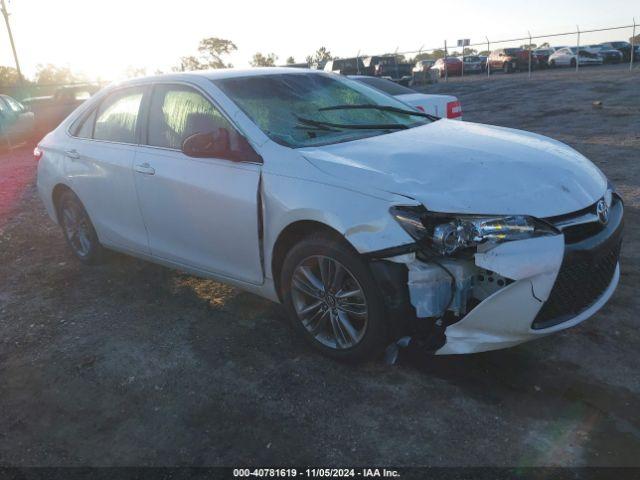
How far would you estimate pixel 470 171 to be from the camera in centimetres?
310

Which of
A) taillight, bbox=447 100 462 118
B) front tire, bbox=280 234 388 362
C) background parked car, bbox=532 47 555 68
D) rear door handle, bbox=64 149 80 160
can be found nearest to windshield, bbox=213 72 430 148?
front tire, bbox=280 234 388 362

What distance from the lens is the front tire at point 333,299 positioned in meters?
3.09

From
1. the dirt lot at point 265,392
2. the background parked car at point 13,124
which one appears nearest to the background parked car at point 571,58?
the background parked car at point 13,124

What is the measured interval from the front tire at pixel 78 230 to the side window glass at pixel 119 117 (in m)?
0.79

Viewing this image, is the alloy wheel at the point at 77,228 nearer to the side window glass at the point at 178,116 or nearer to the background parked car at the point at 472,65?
the side window glass at the point at 178,116

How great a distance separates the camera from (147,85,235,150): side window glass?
390cm

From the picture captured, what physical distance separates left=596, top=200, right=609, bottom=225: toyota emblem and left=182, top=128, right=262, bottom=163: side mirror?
2012mm

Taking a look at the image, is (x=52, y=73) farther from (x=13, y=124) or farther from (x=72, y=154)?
(x=72, y=154)

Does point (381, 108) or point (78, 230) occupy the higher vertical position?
point (381, 108)

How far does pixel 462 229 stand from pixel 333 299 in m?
0.89

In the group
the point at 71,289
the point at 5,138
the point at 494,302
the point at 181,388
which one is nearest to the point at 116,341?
the point at 181,388

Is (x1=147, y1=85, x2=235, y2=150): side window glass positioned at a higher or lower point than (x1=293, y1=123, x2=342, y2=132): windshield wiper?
higher

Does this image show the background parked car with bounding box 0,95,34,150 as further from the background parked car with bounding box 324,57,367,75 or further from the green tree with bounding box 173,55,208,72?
the background parked car with bounding box 324,57,367,75

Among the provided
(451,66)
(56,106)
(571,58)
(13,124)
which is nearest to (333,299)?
(13,124)
